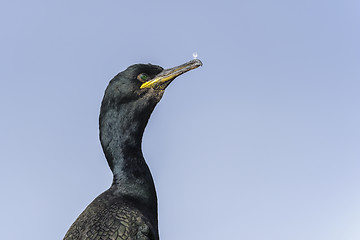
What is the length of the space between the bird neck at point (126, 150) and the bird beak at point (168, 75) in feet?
1.21

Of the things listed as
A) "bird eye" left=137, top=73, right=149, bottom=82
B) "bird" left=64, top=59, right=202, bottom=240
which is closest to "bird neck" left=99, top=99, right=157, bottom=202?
"bird" left=64, top=59, right=202, bottom=240

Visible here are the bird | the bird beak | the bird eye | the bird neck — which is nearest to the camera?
the bird

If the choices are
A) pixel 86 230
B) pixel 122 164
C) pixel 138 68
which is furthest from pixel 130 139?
pixel 86 230

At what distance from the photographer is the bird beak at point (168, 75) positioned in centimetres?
760

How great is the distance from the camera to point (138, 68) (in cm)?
752

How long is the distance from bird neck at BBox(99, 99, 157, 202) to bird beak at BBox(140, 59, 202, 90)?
14.6 inches

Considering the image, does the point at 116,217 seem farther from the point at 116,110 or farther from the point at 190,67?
the point at 190,67

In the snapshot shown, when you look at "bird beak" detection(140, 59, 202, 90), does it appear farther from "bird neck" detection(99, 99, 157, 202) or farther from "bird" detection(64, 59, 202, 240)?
"bird neck" detection(99, 99, 157, 202)

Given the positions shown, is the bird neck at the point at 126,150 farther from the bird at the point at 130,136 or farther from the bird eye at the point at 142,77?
the bird eye at the point at 142,77

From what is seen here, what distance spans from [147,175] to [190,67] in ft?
4.80

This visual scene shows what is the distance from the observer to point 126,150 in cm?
734

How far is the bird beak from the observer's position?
7598mm

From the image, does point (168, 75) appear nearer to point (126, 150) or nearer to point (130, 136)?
point (130, 136)

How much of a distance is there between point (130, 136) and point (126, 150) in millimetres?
179
